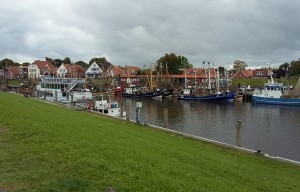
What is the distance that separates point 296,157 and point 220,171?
17.3 metres

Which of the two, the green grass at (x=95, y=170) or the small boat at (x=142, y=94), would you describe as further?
the small boat at (x=142, y=94)

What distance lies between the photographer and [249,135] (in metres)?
41.3

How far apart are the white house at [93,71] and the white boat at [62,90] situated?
111 meters

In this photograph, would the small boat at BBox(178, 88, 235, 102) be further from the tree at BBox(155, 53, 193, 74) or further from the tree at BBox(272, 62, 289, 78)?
the tree at BBox(272, 62, 289, 78)

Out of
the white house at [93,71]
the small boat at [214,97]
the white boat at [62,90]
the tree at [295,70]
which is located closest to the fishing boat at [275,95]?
the small boat at [214,97]

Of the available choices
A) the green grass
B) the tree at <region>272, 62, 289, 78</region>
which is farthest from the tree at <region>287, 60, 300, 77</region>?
the green grass

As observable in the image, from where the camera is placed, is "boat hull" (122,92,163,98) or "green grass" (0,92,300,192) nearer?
"green grass" (0,92,300,192)

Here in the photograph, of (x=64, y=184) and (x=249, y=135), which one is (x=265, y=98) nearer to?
(x=249, y=135)

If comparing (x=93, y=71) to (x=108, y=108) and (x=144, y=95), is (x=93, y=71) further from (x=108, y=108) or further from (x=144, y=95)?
(x=108, y=108)

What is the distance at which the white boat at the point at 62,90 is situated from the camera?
69.3 meters

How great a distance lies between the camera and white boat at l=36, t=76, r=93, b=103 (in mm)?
69256

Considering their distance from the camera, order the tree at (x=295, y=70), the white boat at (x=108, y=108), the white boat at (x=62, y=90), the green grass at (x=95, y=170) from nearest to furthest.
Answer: the green grass at (x=95, y=170), the white boat at (x=108, y=108), the white boat at (x=62, y=90), the tree at (x=295, y=70)

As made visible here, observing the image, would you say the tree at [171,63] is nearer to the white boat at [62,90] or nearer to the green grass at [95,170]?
the white boat at [62,90]

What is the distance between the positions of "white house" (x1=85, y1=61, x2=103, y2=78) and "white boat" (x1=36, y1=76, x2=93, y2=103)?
365 feet
